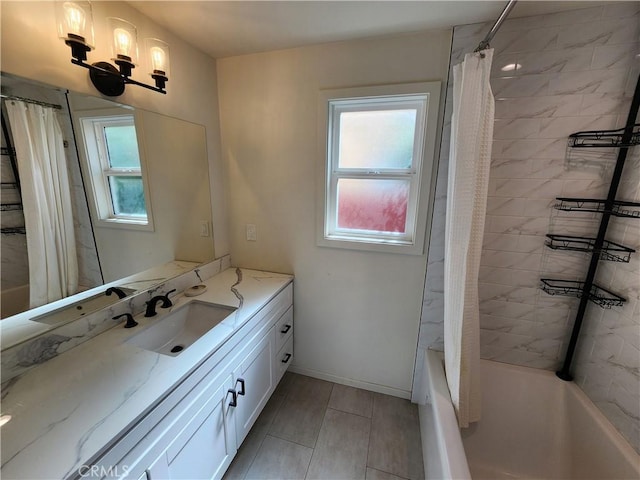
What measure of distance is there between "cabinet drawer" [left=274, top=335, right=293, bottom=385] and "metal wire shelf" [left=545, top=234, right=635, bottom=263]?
1.72 metres

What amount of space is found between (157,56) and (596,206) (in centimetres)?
228

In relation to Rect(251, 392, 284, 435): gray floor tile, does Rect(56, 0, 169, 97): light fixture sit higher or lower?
higher

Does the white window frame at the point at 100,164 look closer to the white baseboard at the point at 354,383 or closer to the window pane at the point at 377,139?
the window pane at the point at 377,139

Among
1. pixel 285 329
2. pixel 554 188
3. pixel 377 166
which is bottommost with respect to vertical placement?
pixel 285 329

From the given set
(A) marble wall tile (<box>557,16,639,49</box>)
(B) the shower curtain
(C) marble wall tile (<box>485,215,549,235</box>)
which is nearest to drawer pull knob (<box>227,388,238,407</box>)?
(B) the shower curtain

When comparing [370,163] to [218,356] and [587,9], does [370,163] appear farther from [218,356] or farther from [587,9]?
[218,356]

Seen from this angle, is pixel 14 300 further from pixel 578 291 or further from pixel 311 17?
pixel 578 291

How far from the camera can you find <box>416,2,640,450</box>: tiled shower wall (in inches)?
46.6

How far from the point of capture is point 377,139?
5.48 ft

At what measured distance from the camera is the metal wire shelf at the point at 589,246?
1.20 metres

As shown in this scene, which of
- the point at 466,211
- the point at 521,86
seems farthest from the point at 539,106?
the point at 466,211

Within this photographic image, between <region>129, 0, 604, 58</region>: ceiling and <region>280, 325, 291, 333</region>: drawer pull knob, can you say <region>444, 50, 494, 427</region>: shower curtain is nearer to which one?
<region>129, 0, 604, 58</region>: ceiling

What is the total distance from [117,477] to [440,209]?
5.72ft

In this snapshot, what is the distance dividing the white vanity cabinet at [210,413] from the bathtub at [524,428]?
3.15 ft
